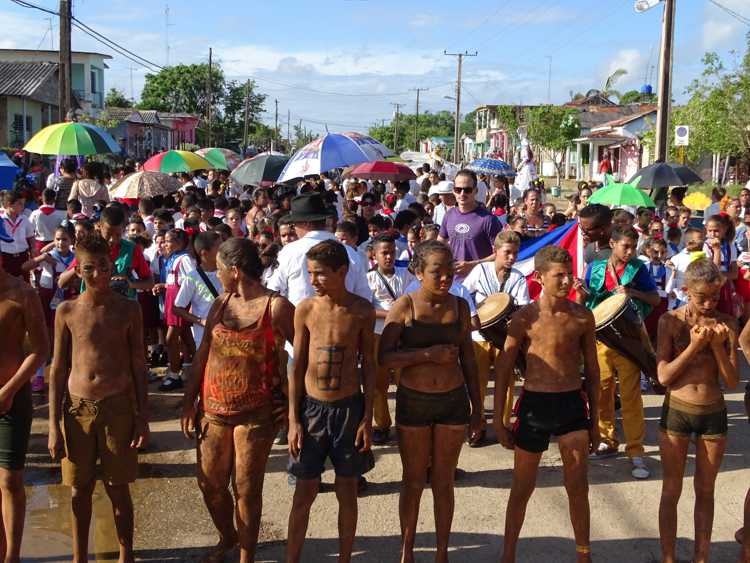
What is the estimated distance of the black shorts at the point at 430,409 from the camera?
443 centimetres

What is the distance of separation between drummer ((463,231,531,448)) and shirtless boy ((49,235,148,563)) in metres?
2.86

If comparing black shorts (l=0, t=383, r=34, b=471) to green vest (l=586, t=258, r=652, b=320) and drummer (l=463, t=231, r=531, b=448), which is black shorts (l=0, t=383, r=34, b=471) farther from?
green vest (l=586, t=258, r=652, b=320)

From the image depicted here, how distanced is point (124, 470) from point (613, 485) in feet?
11.3

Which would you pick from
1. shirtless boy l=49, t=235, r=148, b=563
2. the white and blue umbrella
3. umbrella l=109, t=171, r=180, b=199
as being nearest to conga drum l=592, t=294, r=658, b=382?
shirtless boy l=49, t=235, r=148, b=563

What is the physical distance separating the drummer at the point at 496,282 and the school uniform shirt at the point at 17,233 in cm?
563

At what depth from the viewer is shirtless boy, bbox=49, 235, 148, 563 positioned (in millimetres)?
4297

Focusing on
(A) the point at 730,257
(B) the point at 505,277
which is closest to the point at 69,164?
(B) the point at 505,277

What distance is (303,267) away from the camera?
5629 millimetres

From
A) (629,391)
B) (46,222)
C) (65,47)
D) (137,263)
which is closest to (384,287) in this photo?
(629,391)

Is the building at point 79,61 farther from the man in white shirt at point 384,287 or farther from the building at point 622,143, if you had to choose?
the man in white shirt at point 384,287

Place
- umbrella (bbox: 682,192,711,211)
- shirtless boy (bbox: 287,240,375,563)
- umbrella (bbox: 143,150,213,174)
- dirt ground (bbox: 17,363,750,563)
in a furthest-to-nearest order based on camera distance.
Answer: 1. umbrella (bbox: 682,192,711,211)
2. umbrella (bbox: 143,150,213,174)
3. dirt ground (bbox: 17,363,750,563)
4. shirtless boy (bbox: 287,240,375,563)

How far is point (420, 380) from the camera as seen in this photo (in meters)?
4.46

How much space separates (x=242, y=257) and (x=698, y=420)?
262 centimetres

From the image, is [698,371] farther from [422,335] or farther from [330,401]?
[330,401]
